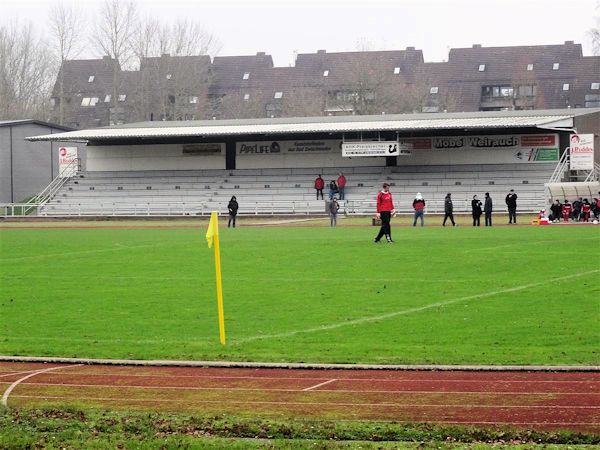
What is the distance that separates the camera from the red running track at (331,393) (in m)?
10.8

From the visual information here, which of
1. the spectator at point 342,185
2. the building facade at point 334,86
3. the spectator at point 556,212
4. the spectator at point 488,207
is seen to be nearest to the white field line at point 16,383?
the spectator at point 488,207

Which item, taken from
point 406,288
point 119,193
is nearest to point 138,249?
point 406,288

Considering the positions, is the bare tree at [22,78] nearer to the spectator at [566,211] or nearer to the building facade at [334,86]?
the building facade at [334,86]

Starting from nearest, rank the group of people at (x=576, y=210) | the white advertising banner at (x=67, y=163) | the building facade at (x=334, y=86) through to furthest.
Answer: the group of people at (x=576, y=210), the white advertising banner at (x=67, y=163), the building facade at (x=334, y=86)

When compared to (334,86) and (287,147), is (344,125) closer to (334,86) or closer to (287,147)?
(287,147)

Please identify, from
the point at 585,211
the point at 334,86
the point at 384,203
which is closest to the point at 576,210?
the point at 585,211

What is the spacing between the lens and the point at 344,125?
68.6m

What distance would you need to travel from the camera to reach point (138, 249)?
113ft

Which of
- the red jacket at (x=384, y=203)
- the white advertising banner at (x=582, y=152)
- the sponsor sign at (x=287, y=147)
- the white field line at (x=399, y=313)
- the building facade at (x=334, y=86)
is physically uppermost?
the building facade at (x=334, y=86)

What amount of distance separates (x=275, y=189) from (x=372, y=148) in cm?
641

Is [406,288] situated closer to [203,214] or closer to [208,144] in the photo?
[203,214]

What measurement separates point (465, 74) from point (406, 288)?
91.4 m

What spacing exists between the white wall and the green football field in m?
37.7

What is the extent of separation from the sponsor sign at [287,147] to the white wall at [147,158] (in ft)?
5.49
